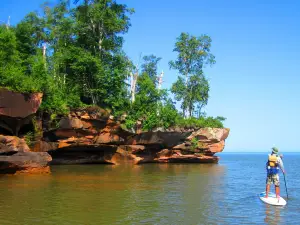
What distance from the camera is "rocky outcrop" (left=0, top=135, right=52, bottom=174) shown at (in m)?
19.9

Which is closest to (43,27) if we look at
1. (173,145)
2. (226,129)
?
(173,145)

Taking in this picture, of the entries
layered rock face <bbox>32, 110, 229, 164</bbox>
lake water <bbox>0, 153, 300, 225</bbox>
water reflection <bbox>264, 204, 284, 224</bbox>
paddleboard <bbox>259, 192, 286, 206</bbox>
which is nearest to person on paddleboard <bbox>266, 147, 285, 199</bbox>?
paddleboard <bbox>259, 192, 286, 206</bbox>

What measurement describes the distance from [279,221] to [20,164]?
16.1 m

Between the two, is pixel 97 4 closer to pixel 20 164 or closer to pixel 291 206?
pixel 20 164

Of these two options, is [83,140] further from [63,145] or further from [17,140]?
[17,140]

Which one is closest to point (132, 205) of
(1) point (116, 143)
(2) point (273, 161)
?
(2) point (273, 161)

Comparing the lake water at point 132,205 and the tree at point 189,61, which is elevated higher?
the tree at point 189,61

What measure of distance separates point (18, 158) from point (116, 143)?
14033 millimetres

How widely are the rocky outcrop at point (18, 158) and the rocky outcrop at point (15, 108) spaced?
85.4 inches

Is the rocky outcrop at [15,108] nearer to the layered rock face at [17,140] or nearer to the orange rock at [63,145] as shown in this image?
the layered rock face at [17,140]

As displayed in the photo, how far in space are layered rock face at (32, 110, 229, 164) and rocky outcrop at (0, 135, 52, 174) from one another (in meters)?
3.86

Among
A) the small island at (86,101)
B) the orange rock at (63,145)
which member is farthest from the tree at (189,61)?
the orange rock at (63,145)

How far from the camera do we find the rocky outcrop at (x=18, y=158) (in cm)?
1986

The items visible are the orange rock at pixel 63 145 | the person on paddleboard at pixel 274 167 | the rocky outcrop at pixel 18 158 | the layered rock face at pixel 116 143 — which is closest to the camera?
the person on paddleboard at pixel 274 167
